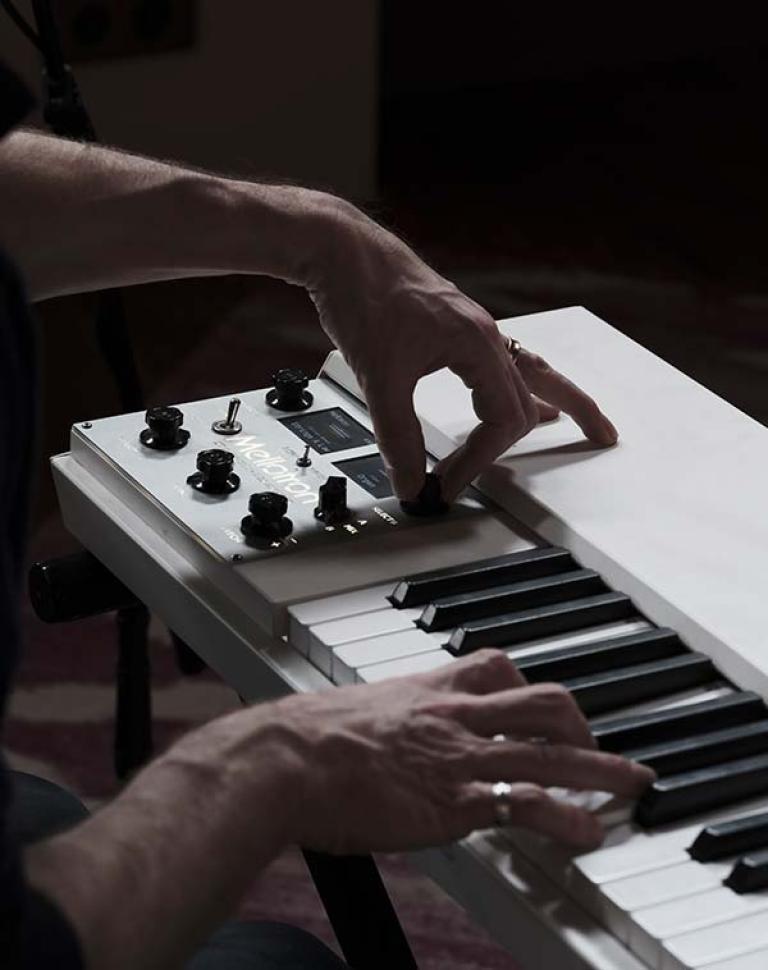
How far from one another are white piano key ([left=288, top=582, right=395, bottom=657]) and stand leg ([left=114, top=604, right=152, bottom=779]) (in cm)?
77

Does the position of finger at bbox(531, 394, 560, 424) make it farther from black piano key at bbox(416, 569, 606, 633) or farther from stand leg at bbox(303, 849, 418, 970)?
stand leg at bbox(303, 849, 418, 970)

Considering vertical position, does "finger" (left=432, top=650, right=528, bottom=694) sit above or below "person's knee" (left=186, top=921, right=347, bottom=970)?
above

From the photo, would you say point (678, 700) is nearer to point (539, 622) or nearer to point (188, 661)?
point (539, 622)

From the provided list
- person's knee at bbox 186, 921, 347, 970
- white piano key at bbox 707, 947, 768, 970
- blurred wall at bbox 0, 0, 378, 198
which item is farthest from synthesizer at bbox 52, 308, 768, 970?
blurred wall at bbox 0, 0, 378, 198

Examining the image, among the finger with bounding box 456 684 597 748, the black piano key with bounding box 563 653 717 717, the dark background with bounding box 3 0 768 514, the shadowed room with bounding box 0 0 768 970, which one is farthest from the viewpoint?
the dark background with bounding box 3 0 768 514

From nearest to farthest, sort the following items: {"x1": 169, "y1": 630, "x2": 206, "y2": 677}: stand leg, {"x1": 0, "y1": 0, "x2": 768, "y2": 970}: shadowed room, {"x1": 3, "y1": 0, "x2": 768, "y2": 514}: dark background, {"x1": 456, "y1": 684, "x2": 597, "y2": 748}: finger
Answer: {"x1": 456, "y1": 684, "x2": 597, "y2": 748}: finger < {"x1": 169, "y1": 630, "x2": 206, "y2": 677}: stand leg < {"x1": 0, "y1": 0, "x2": 768, "y2": 970}: shadowed room < {"x1": 3, "y1": 0, "x2": 768, "y2": 514}: dark background

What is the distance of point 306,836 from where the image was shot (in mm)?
1273

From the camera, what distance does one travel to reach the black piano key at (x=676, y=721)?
1.42 metres

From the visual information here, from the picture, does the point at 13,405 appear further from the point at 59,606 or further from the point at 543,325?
the point at 543,325

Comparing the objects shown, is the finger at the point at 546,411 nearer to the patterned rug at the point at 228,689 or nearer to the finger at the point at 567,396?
the finger at the point at 567,396

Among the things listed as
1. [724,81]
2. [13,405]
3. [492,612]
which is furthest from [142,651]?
[724,81]

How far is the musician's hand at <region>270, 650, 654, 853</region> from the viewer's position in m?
1.28

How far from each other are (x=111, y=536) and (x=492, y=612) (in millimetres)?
439

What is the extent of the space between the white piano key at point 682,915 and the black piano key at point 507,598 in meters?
0.40
